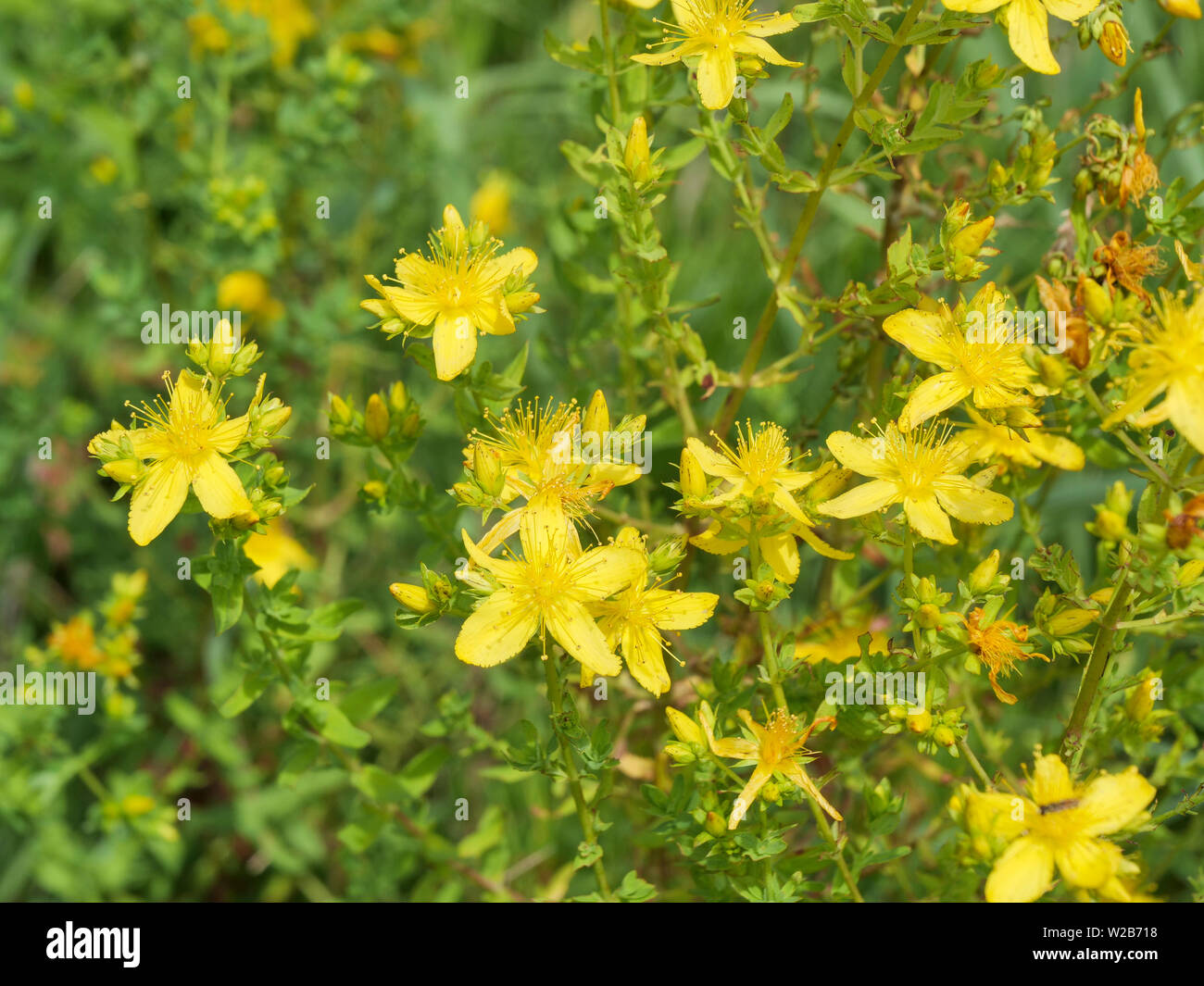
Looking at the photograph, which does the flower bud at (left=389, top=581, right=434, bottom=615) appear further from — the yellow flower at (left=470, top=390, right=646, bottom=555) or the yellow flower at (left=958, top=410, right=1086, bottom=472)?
the yellow flower at (left=958, top=410, right=1086, bottom=472)

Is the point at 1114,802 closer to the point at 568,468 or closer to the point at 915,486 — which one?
the point at 915,486

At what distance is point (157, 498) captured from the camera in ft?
5.20

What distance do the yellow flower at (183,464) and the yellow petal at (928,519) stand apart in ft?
3.15

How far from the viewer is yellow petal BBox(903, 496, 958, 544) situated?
1536 millimetres

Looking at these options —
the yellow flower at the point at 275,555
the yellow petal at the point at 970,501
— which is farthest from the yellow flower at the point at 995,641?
the yellow flower at the point at 275,555

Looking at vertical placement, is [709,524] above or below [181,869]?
above

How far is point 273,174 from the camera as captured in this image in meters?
2.92

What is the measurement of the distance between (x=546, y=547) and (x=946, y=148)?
1.19 m

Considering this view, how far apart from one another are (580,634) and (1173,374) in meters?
0.85

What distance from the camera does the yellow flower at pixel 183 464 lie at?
1.55 m
